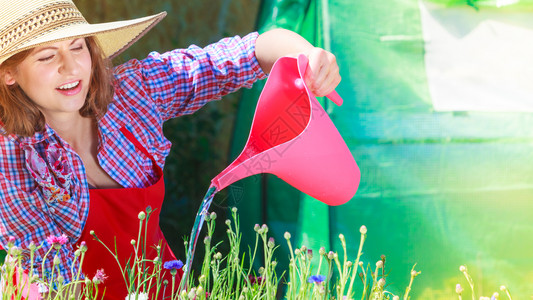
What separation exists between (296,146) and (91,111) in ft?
2.81

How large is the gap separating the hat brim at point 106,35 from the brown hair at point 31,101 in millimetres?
54

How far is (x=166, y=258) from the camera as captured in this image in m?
2.05

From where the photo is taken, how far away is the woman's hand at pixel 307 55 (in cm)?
149

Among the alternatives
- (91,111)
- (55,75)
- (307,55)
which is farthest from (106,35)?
(307,55)

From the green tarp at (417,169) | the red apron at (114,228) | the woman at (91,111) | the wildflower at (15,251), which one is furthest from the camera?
the green tarp at (417,169)

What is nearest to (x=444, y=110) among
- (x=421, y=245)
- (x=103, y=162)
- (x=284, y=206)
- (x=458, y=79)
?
(x=458, y=79)

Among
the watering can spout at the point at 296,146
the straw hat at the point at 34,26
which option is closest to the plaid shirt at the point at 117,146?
the straw hat at the point at 34,26

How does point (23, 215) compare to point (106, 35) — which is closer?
point (23, 215)

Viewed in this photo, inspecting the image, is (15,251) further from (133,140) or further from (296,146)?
(133,140)

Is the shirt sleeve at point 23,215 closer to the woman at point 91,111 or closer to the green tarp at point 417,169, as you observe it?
the woman at point 91,111

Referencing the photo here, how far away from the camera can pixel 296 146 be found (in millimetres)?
1313

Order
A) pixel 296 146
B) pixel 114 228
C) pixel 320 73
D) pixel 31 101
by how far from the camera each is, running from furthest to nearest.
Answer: pixel 114 228, pixel 31 101, pixel 320 73, pixel 296 146

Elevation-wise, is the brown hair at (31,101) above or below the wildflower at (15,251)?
above

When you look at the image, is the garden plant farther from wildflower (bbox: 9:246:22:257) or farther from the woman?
the woman
